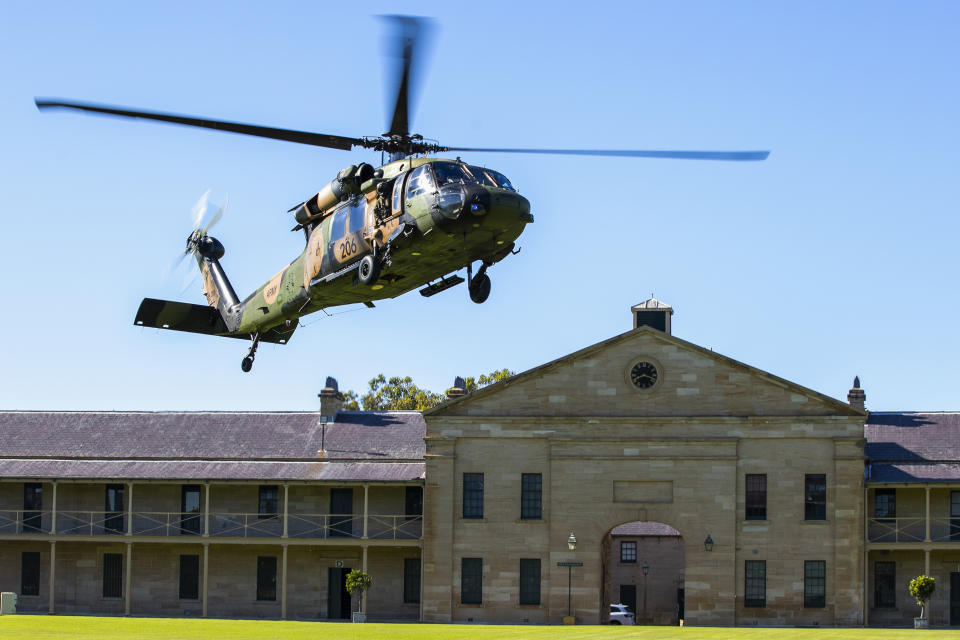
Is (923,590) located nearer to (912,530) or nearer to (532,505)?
(912,530)

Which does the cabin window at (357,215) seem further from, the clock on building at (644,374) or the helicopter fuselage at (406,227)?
the clock on building at (644,374)

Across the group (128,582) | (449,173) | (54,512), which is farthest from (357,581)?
(449,173)

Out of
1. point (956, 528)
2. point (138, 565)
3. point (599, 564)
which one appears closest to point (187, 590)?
point (138, 565)

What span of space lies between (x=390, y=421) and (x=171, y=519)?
8.60 m

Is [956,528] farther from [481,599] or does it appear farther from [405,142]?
[405,142]

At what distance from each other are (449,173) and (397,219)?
140cm

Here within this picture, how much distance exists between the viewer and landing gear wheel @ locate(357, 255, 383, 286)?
31.6 m

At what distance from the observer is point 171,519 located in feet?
186

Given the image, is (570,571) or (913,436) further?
(913,436)

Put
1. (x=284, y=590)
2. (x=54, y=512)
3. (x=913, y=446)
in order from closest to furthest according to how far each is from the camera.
A: (x=913, y=446) → (x=284, y=590) → (x=54, y=512)

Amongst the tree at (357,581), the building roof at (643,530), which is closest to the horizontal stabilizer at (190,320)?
the tree at (357,581)

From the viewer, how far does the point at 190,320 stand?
3934cm

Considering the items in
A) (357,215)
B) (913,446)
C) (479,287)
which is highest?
(357,215)

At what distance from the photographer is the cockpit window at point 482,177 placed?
31.0m
